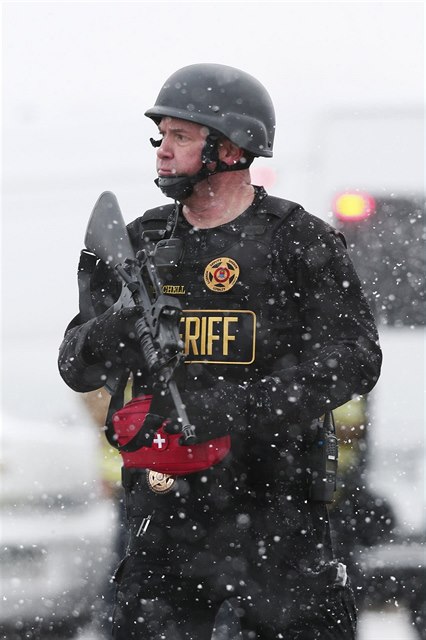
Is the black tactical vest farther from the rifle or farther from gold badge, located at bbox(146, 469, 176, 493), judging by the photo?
gold badge, located at bbox(146, 469, 176, 493)

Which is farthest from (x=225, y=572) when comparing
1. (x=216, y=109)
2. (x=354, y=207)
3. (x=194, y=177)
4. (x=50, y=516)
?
(x=50, y=516)

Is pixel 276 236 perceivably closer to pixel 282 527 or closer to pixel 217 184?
pixel 217 184

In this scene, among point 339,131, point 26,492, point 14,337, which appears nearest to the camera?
point 339,131

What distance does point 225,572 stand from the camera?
379 cm

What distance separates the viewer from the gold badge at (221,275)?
12.9 ft

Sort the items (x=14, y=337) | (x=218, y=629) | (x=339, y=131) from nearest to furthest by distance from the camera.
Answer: (x=218, y=629), (x=339, y=131), (x=14, y=337)

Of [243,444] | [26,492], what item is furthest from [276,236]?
[26,492]

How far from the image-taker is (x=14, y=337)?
21.3m

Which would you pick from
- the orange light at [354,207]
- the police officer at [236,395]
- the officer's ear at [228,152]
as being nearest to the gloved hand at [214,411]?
the police officer at [236,395]

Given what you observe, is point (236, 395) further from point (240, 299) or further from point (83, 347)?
point (83, 347)

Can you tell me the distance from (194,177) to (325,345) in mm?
598

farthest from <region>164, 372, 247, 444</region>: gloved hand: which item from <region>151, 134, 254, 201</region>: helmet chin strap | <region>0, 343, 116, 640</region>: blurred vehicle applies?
<region>0, 343, 116, 640</region>: blurred vehicle

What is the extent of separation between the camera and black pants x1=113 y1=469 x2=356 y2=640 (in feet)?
12.4

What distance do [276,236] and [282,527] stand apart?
2.59 feet
